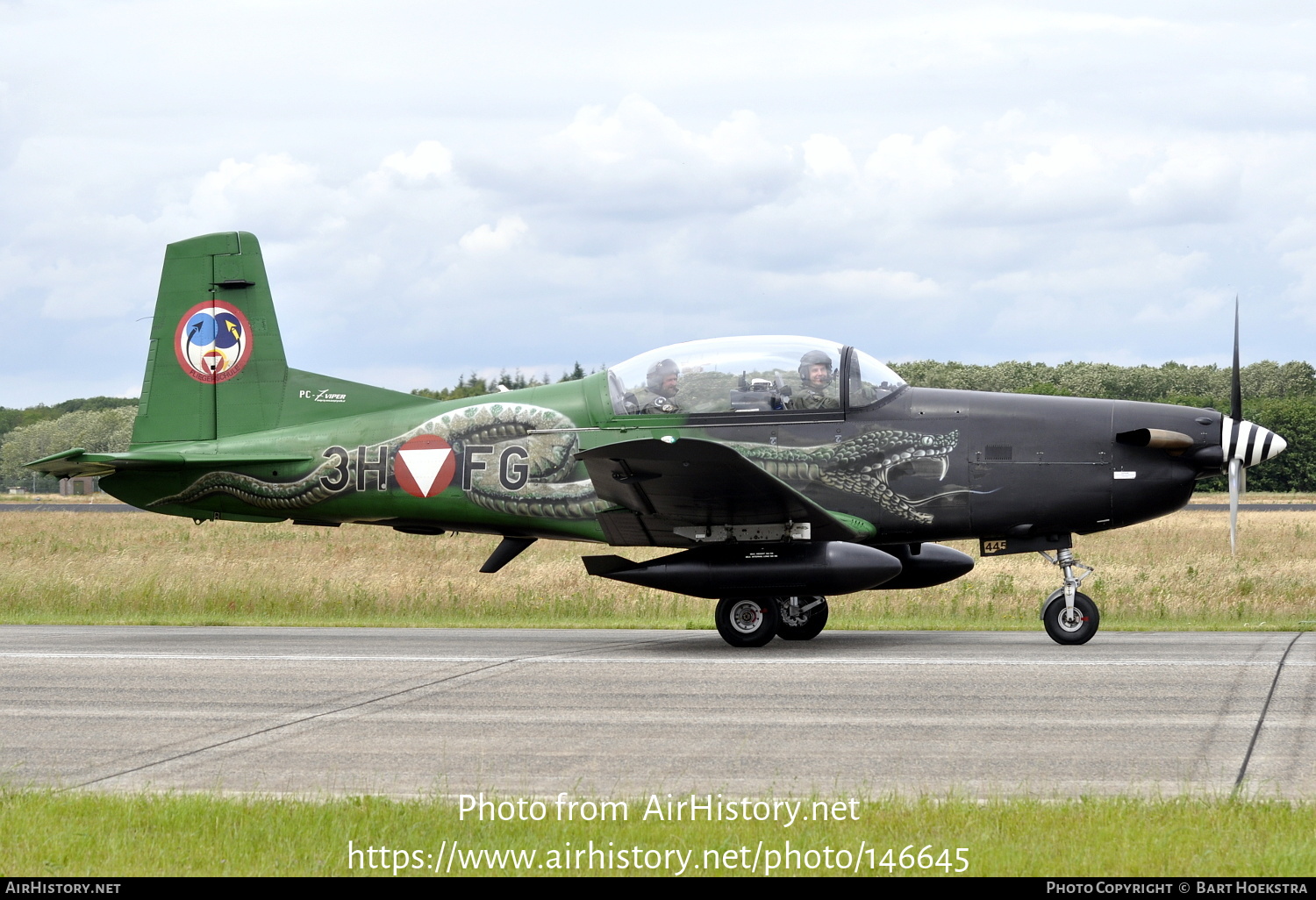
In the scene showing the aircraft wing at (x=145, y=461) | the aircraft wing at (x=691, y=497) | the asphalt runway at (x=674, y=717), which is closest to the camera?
the asphalt runway at (x=674, y=717)

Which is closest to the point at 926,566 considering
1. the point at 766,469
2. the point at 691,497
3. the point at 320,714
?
the point at 766,469

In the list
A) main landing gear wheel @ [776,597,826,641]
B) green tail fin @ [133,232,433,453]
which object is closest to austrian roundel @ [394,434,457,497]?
green tail fin @ [133,232,433,453]

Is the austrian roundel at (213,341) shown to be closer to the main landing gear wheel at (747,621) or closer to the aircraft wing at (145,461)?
the aircraft wing at (145,461)

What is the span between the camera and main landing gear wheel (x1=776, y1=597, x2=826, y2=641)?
12797 millimetres

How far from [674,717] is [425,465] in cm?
598

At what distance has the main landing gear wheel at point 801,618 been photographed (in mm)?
12797

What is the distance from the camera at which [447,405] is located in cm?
1362

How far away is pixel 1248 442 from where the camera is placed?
11891 millimetres

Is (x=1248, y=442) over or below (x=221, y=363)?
below

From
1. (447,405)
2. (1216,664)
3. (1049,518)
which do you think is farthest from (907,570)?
(447,405)


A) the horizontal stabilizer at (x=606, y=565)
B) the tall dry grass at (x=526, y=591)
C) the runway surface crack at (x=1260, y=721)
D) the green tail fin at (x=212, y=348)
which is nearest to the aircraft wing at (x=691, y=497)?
the horizontal stabilizer at (x=606, y=565)

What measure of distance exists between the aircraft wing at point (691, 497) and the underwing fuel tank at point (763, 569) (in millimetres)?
240

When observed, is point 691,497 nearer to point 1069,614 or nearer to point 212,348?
point 1069,614
